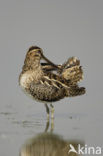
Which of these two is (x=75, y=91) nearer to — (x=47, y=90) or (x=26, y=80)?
(x=47, y=90)

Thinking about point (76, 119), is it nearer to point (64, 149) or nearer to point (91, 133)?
point (91, 133)

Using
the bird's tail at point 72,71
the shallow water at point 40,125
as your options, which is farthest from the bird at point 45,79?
the shallow water at point 40,125

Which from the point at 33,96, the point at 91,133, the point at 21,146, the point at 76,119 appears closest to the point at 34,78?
the point at 33,96

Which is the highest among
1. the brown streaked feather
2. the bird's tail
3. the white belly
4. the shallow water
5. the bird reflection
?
the bird's tail

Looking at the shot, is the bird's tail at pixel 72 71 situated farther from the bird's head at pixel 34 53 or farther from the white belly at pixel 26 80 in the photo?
the white belly at pixel 26 80

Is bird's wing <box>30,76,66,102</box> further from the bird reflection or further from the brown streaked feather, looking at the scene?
the bird reflection

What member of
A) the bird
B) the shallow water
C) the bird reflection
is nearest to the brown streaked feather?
the bird
